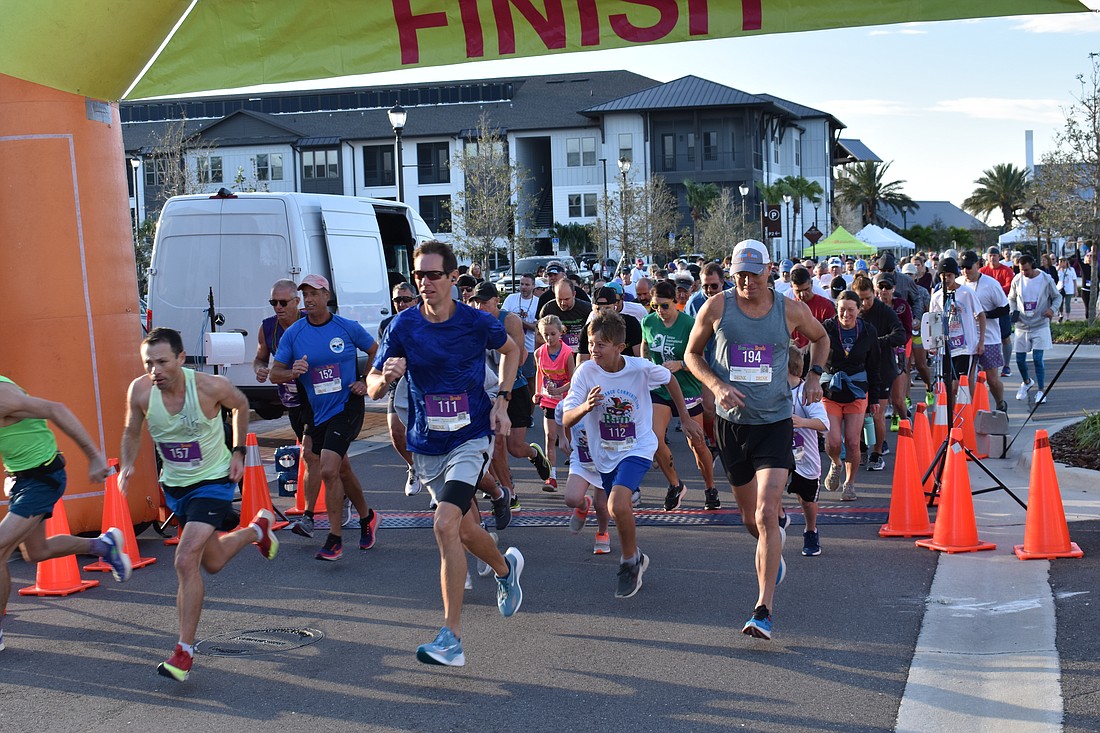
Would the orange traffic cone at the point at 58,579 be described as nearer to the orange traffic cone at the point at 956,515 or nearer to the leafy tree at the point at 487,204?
the orange traffic cone at the point at 956,515

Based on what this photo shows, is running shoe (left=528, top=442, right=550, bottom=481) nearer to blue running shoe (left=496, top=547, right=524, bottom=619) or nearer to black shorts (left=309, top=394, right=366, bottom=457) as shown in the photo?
black shorts (left=309, top=394, right=366, bottom=457)

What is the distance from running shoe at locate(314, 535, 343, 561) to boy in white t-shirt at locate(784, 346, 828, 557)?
321cm

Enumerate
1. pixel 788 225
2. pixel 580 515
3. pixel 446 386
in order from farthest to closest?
1. pixel 788 225
2. pixel 580 515
3. pixel 446 386

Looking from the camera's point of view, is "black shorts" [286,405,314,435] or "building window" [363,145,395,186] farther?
"building window" [363,145,395,186]

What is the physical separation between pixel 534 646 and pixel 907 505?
3.74 m

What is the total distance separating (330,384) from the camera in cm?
903

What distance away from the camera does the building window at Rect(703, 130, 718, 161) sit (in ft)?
235

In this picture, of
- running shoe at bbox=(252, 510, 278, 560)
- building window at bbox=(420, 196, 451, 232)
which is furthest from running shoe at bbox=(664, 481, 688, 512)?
building window at bbox=(420, 196, 451, 232)

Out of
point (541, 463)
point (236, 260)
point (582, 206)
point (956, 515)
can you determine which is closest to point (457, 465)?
point (956, 515)

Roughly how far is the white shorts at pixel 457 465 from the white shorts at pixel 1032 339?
12.9 meters

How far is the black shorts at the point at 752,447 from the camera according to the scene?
6.77 meters

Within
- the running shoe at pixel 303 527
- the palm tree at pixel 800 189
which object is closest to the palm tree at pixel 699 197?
the palm tree at pixel 800 189

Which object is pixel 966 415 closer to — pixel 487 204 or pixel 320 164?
pixel 487 204

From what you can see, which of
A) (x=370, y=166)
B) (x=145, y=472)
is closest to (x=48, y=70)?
(x=145, y=472)
